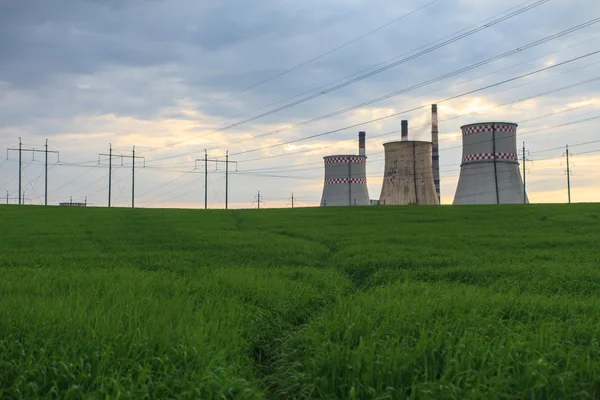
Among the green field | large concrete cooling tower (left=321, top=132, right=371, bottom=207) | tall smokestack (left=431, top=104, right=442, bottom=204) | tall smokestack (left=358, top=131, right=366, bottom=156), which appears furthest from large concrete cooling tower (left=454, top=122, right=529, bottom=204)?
the green field

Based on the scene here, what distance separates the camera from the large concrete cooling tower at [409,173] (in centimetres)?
4431

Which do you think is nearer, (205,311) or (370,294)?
(205,311)

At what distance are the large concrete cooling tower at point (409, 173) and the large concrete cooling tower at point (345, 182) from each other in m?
7.10

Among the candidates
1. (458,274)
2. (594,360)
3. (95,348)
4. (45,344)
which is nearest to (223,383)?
(95,348)

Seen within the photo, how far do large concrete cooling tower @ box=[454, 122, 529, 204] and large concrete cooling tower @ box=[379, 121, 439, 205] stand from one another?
4616 millimetres

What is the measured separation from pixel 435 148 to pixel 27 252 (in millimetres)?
46318

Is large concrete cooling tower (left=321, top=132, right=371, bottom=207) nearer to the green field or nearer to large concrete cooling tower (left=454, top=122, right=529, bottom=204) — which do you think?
large concrete cooling tower (left=454, top=122, right=529, bottom=204)

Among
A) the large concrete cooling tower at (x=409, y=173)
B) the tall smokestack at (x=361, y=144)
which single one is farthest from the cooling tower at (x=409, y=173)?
the tall smokestack at (x=361, y=144)

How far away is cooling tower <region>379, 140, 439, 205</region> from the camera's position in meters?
44.3

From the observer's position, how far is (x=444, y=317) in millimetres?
4684

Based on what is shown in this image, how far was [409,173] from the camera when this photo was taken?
44.4 m

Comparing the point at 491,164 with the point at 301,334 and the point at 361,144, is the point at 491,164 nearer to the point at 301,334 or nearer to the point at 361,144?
the point at 361,144

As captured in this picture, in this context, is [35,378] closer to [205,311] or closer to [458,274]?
[205,311]

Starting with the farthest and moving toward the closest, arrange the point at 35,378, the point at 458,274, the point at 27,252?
the point at 27,252
the point at 458,274
the point at 35,378
